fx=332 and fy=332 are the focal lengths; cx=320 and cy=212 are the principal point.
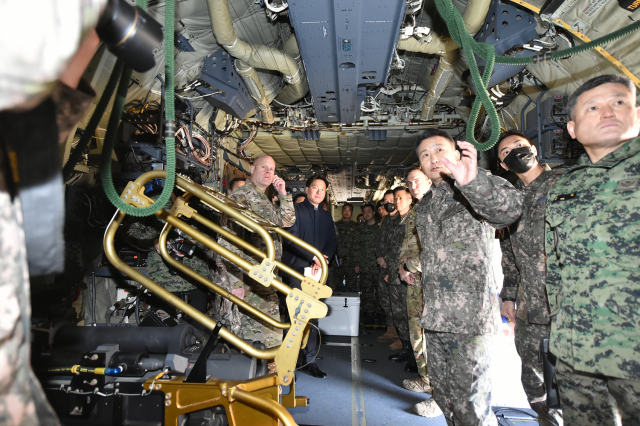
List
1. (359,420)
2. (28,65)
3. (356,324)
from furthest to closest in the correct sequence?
(356,324)
(359,420)
(28,65)

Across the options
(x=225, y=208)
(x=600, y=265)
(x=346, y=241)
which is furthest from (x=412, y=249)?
(x=346, y=241)

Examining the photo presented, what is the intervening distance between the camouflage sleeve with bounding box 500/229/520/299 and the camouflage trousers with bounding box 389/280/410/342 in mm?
1807

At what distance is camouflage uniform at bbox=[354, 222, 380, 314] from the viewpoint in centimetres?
696

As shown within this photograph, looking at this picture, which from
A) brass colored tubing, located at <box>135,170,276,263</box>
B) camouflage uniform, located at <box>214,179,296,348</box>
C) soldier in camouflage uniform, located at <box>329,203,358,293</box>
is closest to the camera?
brass colored tubing, located at <box>135,170,276,263</box>

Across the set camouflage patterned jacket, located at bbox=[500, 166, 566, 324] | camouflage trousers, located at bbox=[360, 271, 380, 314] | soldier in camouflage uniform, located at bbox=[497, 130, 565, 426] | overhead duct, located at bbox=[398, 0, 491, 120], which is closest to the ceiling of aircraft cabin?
overhead duct, located at bbox=[398, 0, 491, 120]

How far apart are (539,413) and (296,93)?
4.15 meters

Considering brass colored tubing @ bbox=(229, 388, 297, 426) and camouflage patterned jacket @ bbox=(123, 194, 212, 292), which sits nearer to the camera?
brass colored tubing @ bbox=(229, 388, 297, 426)

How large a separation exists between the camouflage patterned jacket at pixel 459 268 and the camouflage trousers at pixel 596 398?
50 cm

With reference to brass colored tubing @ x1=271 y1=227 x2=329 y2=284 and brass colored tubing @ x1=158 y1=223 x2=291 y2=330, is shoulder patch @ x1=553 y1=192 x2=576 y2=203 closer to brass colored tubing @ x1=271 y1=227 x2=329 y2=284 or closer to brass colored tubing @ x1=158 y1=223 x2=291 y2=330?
brass colored tubing @ x1=271 y1=227 x2=329 y2=284

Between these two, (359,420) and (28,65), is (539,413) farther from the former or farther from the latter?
(28,65)

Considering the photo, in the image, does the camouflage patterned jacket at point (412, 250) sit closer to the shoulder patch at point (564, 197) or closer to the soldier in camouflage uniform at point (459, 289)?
the soldier in camouflage uniform at point (459, 289)

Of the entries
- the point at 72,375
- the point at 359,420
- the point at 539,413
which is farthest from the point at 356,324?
the point at 72,375

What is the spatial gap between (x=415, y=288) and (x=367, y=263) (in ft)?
11.7

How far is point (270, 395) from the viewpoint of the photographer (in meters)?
1.60
